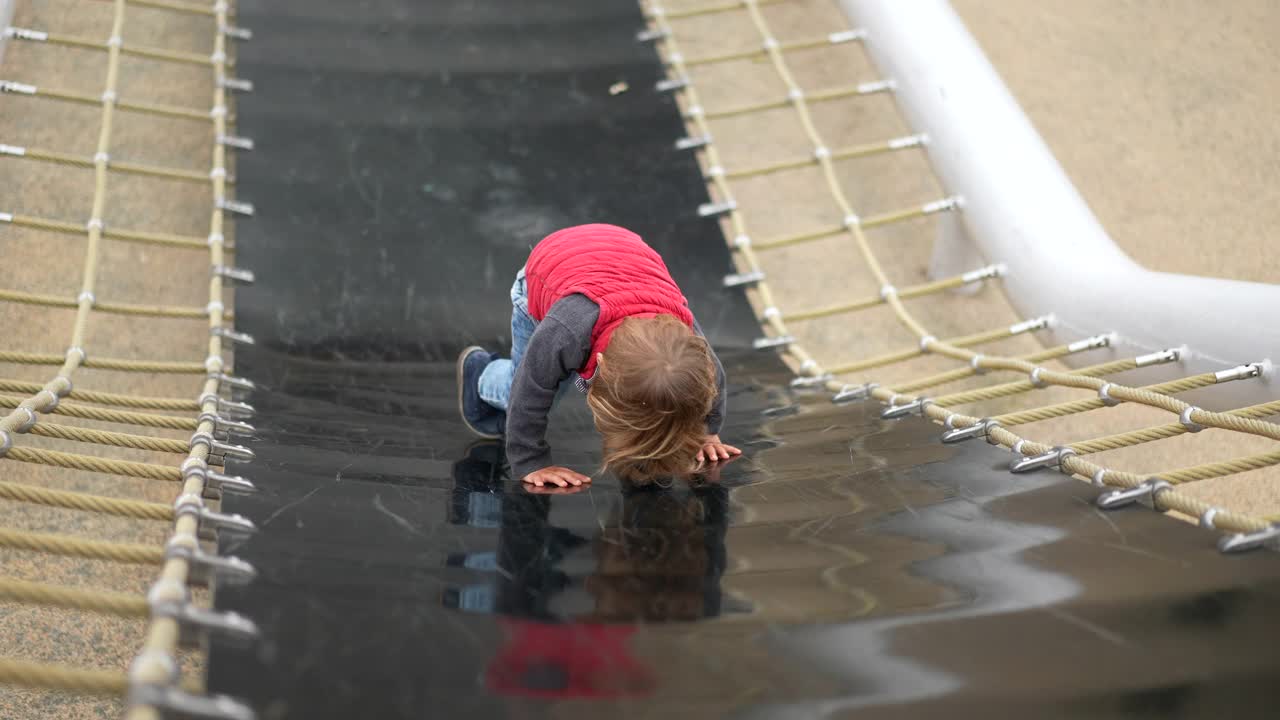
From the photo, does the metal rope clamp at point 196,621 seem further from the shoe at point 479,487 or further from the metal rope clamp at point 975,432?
the metal rope clamp at point 975,432

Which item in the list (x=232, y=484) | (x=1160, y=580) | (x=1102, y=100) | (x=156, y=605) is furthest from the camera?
(x=1102, y=100)

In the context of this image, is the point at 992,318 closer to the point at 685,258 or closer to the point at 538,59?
the point at 685,258

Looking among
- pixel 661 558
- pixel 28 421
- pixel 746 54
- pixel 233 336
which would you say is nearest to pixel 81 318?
pixel 233 336

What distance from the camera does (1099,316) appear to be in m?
1.60

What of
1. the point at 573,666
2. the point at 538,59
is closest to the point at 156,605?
the point at 573,666

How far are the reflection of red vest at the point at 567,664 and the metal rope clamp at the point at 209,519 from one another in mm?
243

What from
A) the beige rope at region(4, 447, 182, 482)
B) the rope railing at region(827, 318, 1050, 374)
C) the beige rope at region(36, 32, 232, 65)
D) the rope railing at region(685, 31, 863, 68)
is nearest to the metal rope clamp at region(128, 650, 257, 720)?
the beige rope at region(4, 447, 182, 482)

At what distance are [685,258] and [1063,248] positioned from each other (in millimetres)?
607

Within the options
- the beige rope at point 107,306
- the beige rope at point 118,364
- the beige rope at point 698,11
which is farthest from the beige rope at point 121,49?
the beige rope at point 698,11

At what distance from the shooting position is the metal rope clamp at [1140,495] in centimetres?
98

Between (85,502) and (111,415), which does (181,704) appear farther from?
(111,415)

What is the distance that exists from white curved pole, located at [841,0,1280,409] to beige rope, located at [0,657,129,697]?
44.9 inches

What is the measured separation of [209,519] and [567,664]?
13.2 inches

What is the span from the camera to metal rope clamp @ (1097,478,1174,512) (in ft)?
3.22
